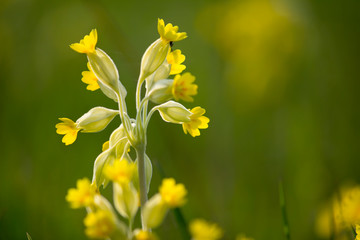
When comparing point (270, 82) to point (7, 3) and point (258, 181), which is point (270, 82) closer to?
point (258, 181)

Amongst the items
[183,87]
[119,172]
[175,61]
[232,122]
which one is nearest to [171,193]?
[119,172]

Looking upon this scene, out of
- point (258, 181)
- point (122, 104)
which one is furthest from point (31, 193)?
point (122, 104)

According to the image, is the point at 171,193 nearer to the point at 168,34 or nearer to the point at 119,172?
the point at 119,172

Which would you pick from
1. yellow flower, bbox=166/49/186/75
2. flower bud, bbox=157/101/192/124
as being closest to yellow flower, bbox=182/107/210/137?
flower bud, bbox=157/101/192/124

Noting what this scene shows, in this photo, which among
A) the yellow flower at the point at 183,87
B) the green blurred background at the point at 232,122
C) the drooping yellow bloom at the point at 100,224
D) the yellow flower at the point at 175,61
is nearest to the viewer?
the drooping yellow bloom at the point at 100,224

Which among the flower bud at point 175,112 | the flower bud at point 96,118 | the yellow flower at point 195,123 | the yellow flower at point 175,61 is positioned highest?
the yellow flower at point 175,61

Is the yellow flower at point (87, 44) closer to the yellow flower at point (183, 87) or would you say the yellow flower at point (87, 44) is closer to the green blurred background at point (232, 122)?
the yellow flower at point (183, 87)

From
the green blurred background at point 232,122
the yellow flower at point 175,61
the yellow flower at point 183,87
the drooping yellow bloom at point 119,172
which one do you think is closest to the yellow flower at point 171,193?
the drooping yellow bloom at point 119,172
